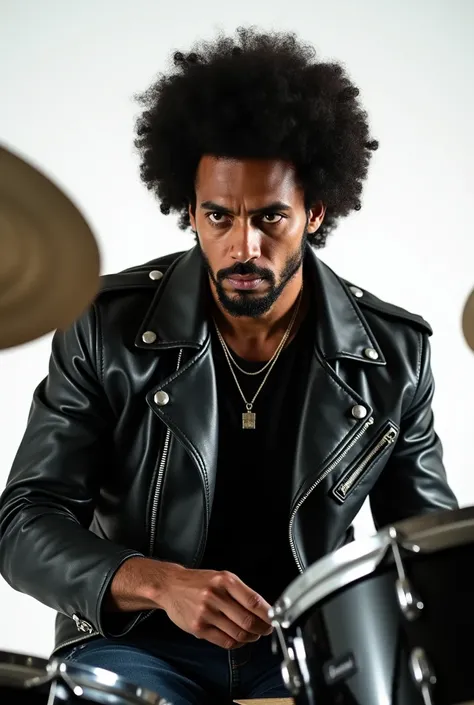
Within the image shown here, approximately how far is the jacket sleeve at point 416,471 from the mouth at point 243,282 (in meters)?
0.33

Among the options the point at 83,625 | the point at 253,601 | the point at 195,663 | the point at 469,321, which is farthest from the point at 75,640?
the point at 469,321

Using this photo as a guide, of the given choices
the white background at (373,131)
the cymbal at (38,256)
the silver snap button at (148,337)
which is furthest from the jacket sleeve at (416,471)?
the cymbal at (38,256)

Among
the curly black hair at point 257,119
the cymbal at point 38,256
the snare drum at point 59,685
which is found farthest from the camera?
the curly black hair at point 257,119

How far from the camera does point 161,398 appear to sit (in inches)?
68.6

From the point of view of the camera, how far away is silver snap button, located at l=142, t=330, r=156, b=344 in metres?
1.78

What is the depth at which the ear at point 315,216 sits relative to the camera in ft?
6.72

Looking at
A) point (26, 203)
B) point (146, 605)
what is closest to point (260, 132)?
point (146, 605)

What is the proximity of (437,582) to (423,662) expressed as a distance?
8cm

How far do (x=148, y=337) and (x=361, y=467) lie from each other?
390 mm

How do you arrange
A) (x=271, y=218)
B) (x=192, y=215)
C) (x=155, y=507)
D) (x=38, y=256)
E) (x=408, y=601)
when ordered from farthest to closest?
(x=192, y=215)
(x=271, y=218)
(x=155, y=507)
(x=408, y=601)
(x=38, y=256)

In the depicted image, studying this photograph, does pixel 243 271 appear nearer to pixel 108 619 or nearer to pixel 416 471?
pixel 416 471

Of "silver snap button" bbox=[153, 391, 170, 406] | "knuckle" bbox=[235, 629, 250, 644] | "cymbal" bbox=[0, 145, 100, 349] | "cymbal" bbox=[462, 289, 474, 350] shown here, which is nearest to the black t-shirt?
"silver snap button" bbox=[153, 391, 170, 406]

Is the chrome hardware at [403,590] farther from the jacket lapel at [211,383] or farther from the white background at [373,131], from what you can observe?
the white background at [373,131]

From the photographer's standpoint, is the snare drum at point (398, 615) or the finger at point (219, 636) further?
the finger at point (219, 636)
